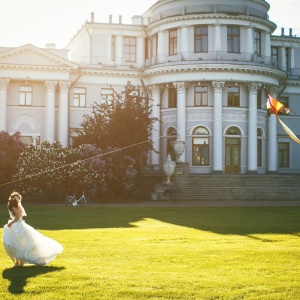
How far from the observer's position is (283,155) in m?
57.4

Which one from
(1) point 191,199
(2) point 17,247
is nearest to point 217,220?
(2) point 17,247

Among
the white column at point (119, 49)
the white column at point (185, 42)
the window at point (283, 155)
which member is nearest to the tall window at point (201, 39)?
the white column at point (185, 42)

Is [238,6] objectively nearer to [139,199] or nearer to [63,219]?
[139,199]

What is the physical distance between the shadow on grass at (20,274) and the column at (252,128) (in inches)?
1553

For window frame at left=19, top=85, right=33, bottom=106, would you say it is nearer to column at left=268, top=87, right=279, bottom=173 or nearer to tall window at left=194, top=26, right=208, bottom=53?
tall window at left=194, top=26, right=208, bottom=53

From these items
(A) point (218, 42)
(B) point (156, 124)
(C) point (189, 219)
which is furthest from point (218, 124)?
(C) point (189, 219)

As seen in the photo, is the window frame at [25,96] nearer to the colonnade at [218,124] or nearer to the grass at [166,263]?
the colonnade at [218,124]

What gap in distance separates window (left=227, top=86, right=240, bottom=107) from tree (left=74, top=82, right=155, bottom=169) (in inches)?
377

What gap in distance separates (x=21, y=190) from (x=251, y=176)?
1752 centimetres

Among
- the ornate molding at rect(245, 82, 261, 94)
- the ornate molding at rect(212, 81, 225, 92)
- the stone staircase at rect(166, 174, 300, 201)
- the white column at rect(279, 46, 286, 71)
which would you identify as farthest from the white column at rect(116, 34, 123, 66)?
the white column at rect(279, 46, 286, 71)

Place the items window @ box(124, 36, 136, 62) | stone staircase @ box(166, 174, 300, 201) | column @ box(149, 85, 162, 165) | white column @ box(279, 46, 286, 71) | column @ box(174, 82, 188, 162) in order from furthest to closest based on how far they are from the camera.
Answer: white column @ box(279, 46, 286, 71) < window @ box(124, 36, 136, 62) < column @ box(149, 85, 162, 165) < column @ box(174, 82, 188, 162) < stone staircase @ box(166, 174, 300, 201)

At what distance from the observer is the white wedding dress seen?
13289 millimetres

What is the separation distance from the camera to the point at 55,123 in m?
52.6

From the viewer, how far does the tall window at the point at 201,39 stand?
51.8 m
